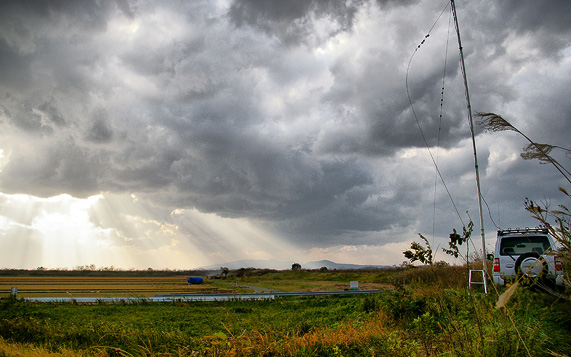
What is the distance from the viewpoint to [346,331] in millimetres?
8703

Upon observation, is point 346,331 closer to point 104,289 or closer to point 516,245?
point 516,245

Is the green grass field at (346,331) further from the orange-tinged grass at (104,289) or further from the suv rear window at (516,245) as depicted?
the orange-tinged grass at (104,289)

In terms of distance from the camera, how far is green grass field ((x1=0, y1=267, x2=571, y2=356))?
588cm

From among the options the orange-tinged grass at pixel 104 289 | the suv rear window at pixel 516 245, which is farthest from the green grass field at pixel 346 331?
the orange-tinged grass at pixel 104 289

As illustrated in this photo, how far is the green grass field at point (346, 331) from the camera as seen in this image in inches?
231

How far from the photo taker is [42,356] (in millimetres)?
8008

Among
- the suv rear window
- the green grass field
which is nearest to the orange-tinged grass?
the green grass field

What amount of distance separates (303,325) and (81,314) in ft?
36.4

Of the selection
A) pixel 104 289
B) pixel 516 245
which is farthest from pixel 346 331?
pixel 104 289

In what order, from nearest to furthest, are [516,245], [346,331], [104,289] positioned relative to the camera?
1. [346,331]
2. [516,245]
3. [104,289]

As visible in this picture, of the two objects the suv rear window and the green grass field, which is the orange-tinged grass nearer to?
the green grass field

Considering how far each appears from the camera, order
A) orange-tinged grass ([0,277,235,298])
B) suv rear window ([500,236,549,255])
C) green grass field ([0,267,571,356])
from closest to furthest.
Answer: green grass field ([0,267,571,356]) → suv rear window ([500,236,549,255]) → orange-tinged grass ([0,277,235,298])

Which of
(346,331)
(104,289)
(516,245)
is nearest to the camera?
(346,331)

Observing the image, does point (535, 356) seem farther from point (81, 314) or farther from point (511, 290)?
point (81, 314)
